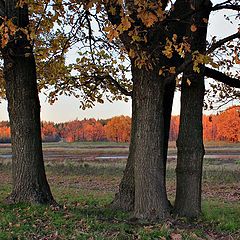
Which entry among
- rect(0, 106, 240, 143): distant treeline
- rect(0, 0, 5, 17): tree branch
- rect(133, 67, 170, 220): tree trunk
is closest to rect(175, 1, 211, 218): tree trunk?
rect(133, 67, 170, 220): tree trunk

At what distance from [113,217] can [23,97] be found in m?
3.63

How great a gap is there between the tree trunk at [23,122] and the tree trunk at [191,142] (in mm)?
3265

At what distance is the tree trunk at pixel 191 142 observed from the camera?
383 inches

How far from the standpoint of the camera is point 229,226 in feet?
29.3

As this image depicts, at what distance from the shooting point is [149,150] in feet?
28.7

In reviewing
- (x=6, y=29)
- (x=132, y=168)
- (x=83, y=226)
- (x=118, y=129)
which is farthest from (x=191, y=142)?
(x=118, y=129)

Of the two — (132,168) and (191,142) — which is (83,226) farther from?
(191,142)

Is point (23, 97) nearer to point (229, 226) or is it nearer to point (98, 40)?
point (98, 40)

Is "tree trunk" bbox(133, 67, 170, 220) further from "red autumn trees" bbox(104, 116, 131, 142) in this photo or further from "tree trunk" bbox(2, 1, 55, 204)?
"red autumn trees" bbox(104, 116, 131, 142)

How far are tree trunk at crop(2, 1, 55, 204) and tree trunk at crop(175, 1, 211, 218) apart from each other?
3.27m

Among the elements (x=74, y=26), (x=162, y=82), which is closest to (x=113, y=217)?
(x=162, y=82)

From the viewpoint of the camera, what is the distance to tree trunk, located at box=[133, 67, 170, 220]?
8742mm

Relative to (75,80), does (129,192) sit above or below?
below

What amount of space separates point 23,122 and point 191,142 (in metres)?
4.07
